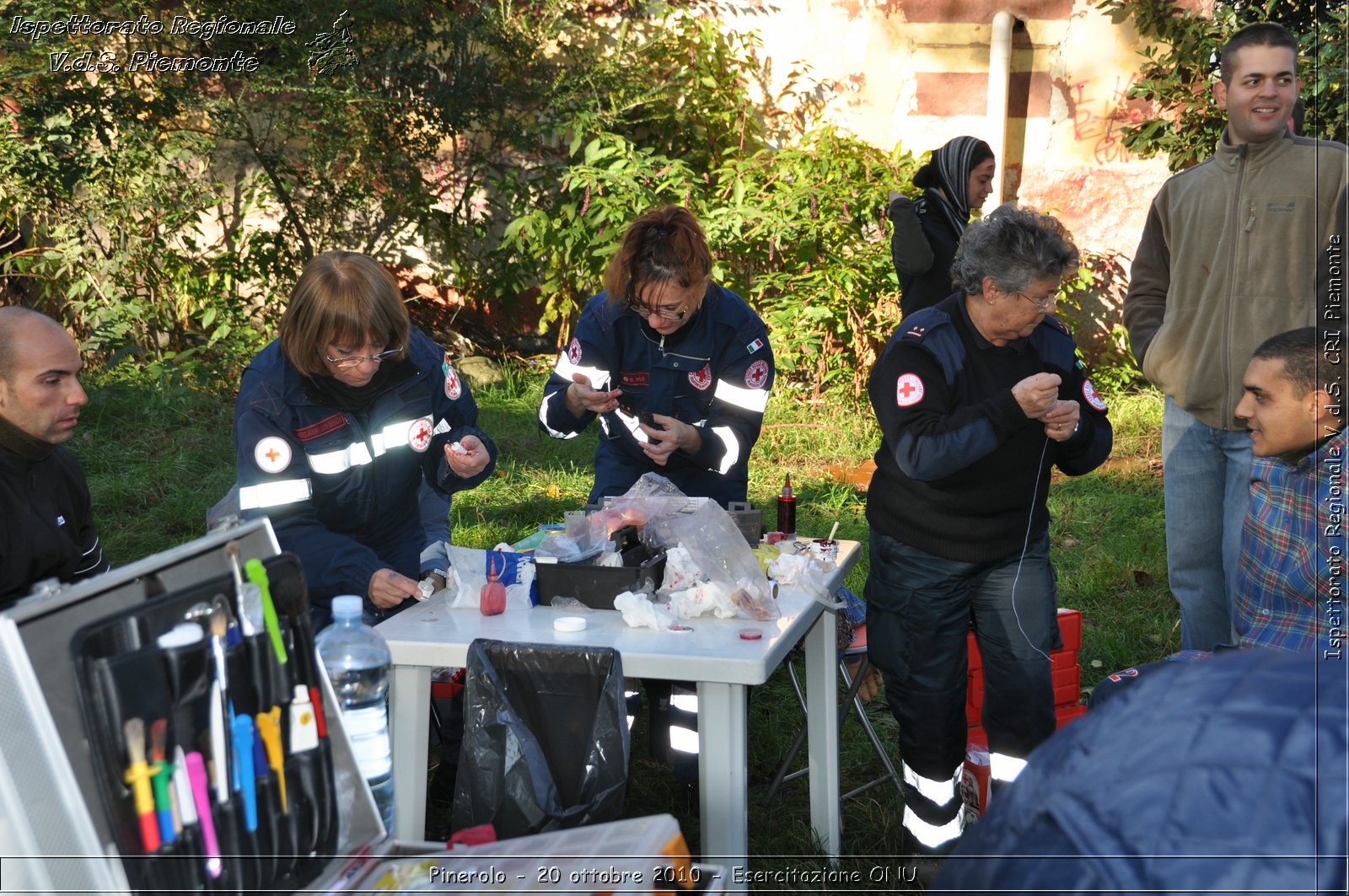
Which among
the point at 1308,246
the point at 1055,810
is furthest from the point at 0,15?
the point at 1055,810

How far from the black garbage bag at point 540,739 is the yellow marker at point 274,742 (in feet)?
2.70

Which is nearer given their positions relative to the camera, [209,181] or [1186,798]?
[1186,798]

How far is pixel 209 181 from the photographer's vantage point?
867cm

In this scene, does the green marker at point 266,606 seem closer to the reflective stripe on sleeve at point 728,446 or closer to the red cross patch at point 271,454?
the red cross patch at point 271,454

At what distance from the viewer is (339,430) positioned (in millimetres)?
3213

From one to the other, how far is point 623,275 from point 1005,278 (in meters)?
1.26

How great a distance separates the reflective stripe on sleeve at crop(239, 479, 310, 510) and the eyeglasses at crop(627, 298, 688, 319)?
3.94 ft

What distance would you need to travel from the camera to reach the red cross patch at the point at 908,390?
3.03 metres

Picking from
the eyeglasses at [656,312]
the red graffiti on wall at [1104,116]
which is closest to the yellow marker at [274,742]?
the eyeglasses at [656,312]

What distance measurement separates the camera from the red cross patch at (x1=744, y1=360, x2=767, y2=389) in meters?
3.81

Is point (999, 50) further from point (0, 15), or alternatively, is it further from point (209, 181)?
point (0, 15)

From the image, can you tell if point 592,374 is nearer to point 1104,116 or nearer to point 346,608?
point 346,608

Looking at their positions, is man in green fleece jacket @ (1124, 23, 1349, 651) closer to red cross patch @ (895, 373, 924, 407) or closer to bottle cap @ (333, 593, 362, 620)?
red cross patch @ (895, 373, 924, 407)

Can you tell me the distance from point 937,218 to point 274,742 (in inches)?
160
